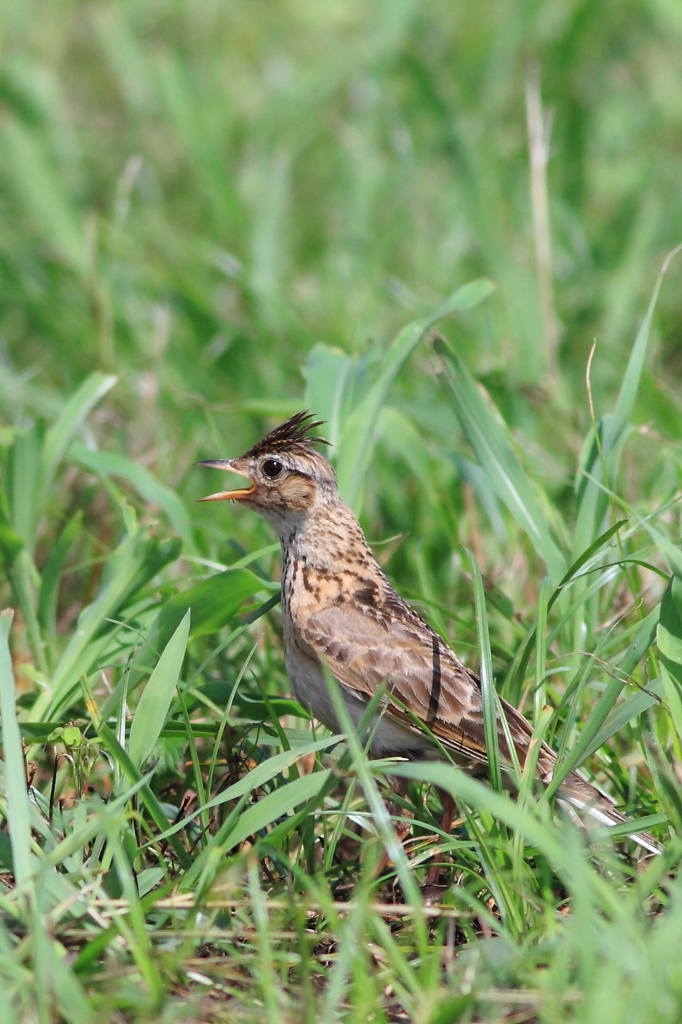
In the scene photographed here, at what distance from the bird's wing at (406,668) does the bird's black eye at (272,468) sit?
541 mm

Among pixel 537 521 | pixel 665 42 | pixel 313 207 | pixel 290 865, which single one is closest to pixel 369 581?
pixel 537 521

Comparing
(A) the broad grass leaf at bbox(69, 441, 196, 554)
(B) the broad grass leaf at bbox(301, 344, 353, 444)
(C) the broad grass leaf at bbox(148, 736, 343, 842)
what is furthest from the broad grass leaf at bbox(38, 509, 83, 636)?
(C) the broad grass leaf at bbox(148, 736, 343, 842)

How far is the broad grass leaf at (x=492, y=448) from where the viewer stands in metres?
4.12

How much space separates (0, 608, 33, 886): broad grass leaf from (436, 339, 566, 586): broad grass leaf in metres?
1.87

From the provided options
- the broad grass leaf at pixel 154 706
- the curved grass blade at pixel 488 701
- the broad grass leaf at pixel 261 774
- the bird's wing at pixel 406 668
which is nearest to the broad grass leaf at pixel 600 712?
the curved grass blade at pixel 488 701

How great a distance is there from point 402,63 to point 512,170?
967 millimetres

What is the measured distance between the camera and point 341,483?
4.32 m

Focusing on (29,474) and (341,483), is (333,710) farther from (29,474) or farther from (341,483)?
(29,474)

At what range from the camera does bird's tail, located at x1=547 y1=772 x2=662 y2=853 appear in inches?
128

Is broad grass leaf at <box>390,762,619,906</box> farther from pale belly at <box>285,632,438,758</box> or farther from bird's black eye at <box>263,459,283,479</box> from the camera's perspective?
bird's black eye at <box>263,459,283,479</box>

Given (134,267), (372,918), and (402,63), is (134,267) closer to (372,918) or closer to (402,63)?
(402,63)

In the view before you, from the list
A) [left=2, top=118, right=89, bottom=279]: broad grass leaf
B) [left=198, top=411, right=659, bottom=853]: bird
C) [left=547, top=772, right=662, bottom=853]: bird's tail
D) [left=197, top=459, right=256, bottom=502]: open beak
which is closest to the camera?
[left=547, top=772, right=662, bottom=853]: bird's tail

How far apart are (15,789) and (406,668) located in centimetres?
128

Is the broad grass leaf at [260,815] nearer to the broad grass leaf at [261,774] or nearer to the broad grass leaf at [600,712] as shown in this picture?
the broad grass leaf at [261,774]
